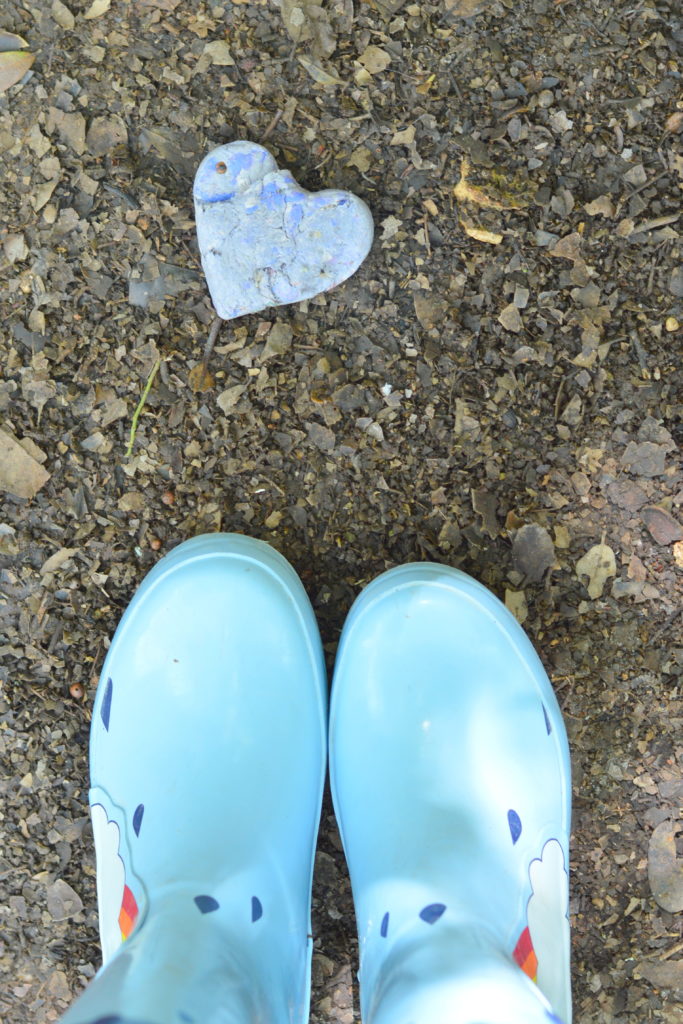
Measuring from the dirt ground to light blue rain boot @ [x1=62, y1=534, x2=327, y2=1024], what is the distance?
0.08m

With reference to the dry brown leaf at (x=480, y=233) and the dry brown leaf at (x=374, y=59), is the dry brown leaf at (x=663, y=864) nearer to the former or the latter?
the dry brown leaf at (x=480, y=233)

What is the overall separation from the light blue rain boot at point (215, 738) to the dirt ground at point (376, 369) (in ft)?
0.28

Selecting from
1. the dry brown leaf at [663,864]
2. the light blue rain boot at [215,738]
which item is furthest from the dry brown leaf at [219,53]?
the dry brown leaf at [663,864]

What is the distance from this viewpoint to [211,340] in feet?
4.04

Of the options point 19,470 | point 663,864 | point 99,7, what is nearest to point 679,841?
point 663,864

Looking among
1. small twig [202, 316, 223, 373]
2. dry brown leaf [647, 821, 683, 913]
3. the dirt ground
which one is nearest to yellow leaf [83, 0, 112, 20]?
the dirt ground

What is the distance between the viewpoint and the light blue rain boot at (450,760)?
1110mm

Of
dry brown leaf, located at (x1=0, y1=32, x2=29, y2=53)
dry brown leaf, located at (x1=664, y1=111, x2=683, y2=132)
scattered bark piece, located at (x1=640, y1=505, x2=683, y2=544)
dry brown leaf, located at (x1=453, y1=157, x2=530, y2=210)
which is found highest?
dry brown leaf, located at (x1=0, y1=32, x2=29, y2=53)

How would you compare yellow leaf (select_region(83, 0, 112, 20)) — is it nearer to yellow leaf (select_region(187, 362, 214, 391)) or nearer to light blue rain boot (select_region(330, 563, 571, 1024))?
Result: yellow leaf (select_region(187, 362, 214, 391))

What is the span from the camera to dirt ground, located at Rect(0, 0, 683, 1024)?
122cm

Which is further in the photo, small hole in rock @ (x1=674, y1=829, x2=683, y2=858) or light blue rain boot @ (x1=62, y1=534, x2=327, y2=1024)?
small hole in rock @ (x1=674, y1=829, x2=683, y2=858)

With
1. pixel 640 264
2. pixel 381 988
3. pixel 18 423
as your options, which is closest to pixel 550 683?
pixel 381 988

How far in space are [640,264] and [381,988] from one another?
1154mm

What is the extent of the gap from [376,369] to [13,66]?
79cm
